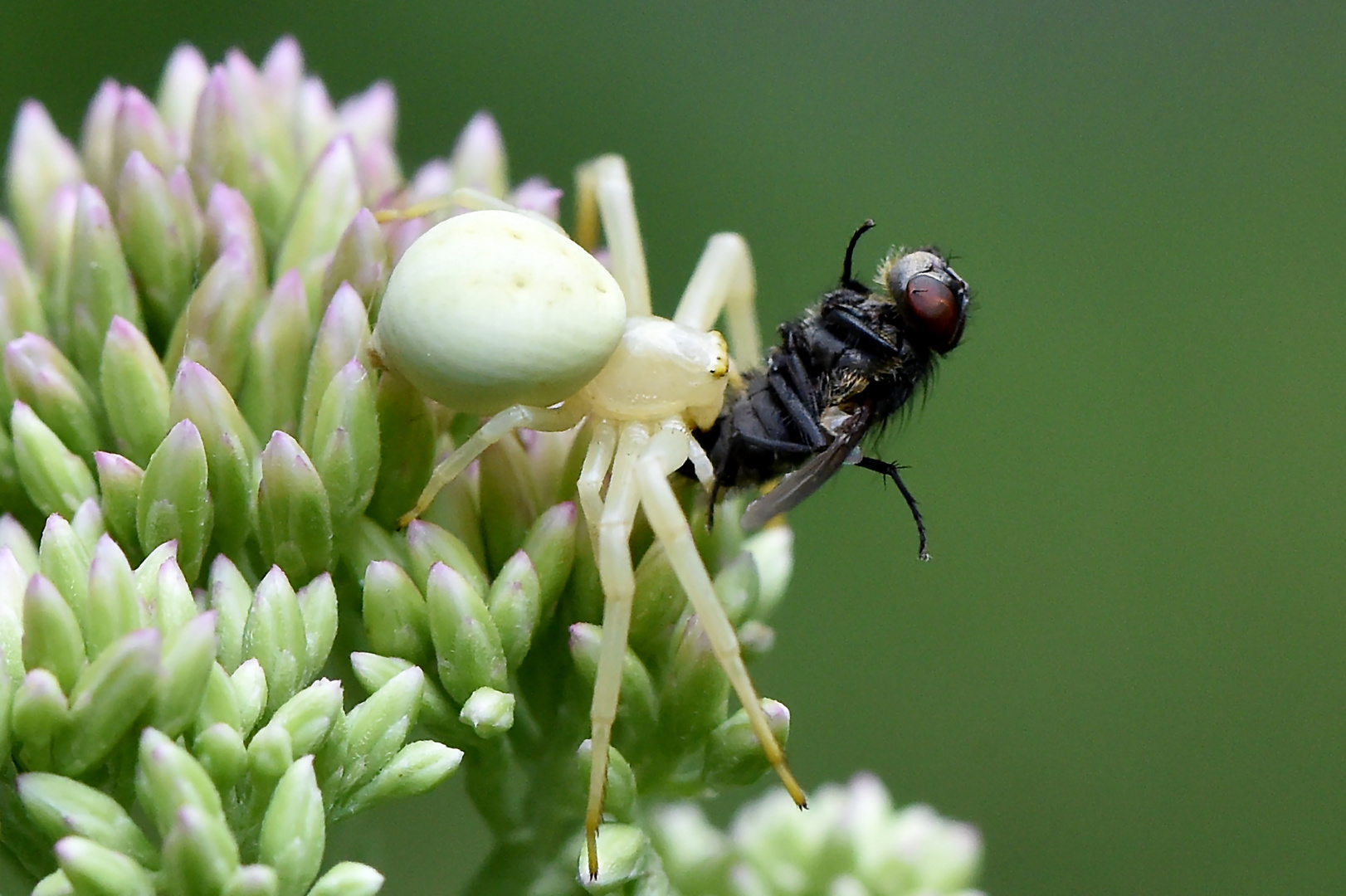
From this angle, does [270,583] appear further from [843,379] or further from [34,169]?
[34,169]

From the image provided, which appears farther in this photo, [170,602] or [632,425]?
[632,425]

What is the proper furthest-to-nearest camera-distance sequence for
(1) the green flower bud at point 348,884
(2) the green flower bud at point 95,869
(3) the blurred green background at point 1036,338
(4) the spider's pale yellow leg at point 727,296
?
(3) the blurred green background at point 1036,338
(4) the spider's pale yellow leg at point 727,296
(1) the green flower bud at point 348,884
(2) the green flower bud at point 95,869

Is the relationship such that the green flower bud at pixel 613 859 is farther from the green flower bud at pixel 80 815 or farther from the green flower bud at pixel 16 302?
the green flower bud at pixel 16 302

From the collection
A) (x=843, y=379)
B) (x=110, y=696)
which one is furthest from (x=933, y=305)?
(x=110, y=696)

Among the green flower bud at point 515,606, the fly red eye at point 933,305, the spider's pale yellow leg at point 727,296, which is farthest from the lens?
the spider's pale yellow leg at point 727,296

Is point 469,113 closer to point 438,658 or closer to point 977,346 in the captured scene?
point 977,346

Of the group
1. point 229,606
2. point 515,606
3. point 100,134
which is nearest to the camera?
point 229,606

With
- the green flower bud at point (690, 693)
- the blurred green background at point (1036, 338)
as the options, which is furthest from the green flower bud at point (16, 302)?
the blurred green background at point (1036, 338)
